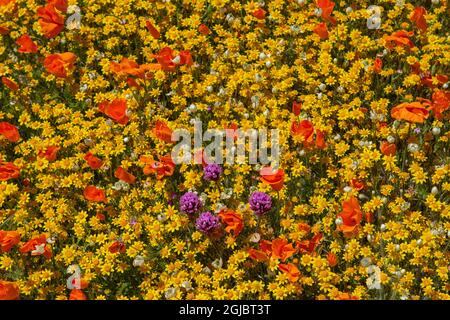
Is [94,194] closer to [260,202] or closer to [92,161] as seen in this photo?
[92,161]

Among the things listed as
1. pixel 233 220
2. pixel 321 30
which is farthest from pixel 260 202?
pixel 321 30

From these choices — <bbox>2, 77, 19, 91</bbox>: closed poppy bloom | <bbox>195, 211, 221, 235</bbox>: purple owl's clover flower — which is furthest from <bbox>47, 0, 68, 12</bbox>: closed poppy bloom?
<bbox>195, 211, 221, 235</bbox>: purple owl's clover flower

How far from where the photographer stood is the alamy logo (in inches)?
194

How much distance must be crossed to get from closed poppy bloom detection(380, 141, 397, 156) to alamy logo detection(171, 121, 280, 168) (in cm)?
83

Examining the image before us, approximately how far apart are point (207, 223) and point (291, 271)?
683 millimetres

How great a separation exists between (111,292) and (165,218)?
0.67m

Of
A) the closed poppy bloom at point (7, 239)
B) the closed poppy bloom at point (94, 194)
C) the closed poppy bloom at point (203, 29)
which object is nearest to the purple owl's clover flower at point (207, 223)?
the closed poppy bloom at point (94, 194)

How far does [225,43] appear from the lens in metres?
5.91

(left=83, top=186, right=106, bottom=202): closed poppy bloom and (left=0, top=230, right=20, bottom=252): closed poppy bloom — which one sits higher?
(left=83, top=186, right=106, bottom=202): closed poppy bloom

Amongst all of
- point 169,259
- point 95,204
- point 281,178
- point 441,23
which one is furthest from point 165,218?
point 441,23

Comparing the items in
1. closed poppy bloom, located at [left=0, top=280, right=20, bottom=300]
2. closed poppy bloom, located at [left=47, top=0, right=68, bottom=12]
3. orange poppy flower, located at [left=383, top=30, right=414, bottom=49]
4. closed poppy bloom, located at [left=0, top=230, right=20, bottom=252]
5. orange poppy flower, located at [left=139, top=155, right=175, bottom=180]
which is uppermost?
closed poppy bloom, located at [left=47, top=0, right=68, bottom=12]

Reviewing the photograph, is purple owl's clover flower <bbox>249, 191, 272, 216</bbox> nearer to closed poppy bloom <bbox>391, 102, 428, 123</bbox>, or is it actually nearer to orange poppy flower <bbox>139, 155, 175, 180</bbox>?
orange poppy flower <bbox>139, 155, 175, 180</bbox>

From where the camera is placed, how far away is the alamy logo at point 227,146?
16.2 ft

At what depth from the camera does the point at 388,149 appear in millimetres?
4688
